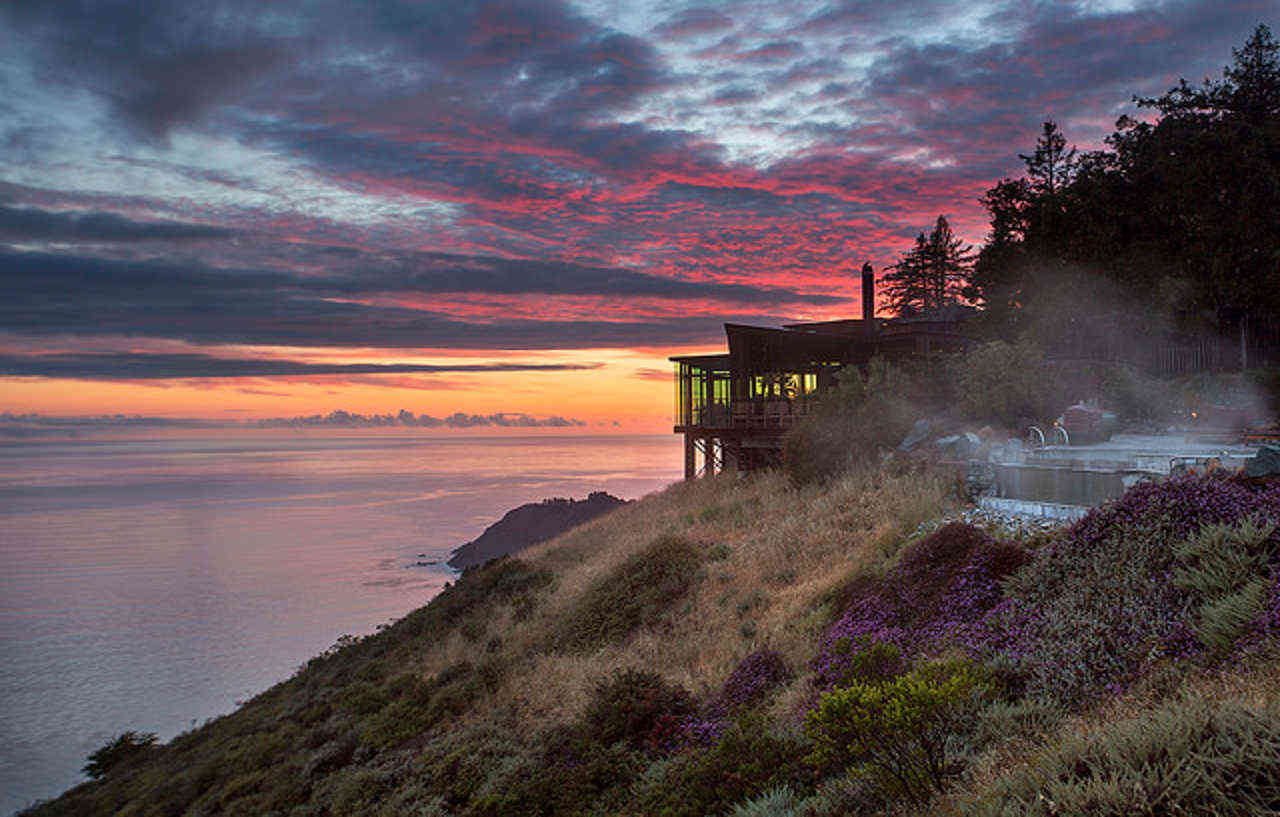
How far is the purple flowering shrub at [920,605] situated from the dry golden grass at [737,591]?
2.31 feet

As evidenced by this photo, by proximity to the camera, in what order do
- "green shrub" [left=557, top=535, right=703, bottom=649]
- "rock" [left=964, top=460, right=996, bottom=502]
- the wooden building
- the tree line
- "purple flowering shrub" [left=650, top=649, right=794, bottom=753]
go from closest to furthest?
"purple flowering shrub" [left=650, top=649, right=794, bottom=753]
"rock" [left=964, top=460, right=996, bottom=502]
"green shrub" [left=557, top=535, right=703, bottom=649]
the tree line
the wooden building

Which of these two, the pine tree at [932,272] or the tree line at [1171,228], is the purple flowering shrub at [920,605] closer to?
the tree line at [1171,228]

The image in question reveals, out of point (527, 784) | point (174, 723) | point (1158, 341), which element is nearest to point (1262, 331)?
point (1158, 341)

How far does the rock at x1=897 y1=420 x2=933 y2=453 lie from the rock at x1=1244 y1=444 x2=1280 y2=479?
8.86 meters

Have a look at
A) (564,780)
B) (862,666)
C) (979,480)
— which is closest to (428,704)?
(564,780)

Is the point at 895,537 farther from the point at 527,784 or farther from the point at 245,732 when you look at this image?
the point at 245,732

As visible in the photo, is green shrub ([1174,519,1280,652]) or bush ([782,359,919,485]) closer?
green shrub ([1174,519,1280,652])

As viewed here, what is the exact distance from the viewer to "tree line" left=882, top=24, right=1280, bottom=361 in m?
23.6

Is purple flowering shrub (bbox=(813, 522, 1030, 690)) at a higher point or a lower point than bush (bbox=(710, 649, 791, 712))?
higher

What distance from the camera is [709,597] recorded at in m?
13.7

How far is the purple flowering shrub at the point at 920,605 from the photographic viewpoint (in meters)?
7.33

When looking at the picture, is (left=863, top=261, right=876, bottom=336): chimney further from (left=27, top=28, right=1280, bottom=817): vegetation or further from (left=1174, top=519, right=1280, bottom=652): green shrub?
(left=1174, top=519, right=1280, bottom=652): green shrub

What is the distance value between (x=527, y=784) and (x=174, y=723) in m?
44.0

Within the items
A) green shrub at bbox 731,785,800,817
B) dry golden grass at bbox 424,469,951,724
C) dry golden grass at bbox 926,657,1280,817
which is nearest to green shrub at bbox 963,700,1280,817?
dry golden grass at bbox 926,657,1280,817
